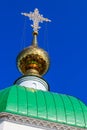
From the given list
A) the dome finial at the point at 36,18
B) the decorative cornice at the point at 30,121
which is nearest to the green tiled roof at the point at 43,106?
the decorative cornice at the point at 30,121

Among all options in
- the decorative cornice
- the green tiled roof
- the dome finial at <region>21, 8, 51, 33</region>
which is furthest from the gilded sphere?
the decorative cornice

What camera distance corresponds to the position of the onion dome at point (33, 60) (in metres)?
16.8

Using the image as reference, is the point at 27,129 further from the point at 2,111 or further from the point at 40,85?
the point at 40,85

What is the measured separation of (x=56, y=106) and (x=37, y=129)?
1.04m

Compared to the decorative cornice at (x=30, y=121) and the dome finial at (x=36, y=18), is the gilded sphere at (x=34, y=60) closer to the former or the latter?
the dome finial at (x=36, y=18)

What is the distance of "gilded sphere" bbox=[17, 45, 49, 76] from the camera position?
16.8m

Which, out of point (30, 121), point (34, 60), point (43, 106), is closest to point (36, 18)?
point (34, 60)

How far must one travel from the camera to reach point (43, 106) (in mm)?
12992

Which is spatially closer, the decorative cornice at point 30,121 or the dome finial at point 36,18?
the decorative cornice at point 30,121

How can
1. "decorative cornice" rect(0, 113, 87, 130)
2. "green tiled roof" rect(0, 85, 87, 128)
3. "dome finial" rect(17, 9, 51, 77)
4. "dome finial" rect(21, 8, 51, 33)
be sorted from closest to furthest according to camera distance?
"decorative cornice" rect(0, 113, 87, 130) → "green tiled roof" rect(0, 85, 87, 128) → "dome finial" rect(17, 9, 51, 77) → "dome finial" rect(21, 8, 51, 33)

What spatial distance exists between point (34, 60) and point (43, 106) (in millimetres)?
4020

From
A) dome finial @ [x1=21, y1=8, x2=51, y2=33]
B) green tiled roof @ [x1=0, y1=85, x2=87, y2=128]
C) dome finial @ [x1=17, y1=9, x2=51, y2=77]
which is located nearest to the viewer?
green tiled roof @ [x1=0, y1=85, x2=87, y2=128]

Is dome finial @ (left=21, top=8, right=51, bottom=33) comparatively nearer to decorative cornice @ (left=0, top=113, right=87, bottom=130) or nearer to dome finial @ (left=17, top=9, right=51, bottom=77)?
dome finial @ (left=17, top=9, right=51, bottom=77)

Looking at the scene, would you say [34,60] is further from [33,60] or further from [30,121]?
[30,121]
